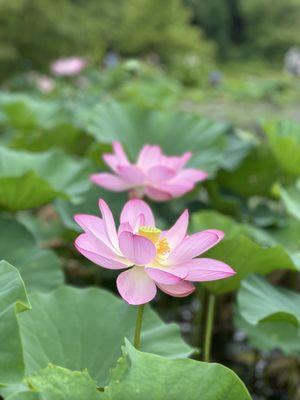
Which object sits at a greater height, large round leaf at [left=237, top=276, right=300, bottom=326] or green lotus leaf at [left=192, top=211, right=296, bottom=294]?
green lotus leaf at [left=192, top=211, right=296, bottom=294]

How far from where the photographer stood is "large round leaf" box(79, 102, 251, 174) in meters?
1.79

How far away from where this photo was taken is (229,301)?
1.92 metres

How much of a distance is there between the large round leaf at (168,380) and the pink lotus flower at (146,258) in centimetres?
9

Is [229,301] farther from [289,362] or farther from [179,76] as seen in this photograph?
[179,76]

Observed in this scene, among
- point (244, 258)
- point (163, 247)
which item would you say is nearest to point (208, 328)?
point (244, 258)

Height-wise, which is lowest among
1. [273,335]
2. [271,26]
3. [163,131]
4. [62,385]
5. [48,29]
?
[273,335]

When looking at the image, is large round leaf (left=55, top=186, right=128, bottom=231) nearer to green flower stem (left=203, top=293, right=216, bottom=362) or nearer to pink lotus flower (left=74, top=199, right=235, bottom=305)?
green flower stem (left=203, top=293, right=216, bottom=362)

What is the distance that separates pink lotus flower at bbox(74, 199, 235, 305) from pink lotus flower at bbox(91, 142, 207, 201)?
46cm

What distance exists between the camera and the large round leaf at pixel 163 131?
179 cm

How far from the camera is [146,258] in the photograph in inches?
29.5

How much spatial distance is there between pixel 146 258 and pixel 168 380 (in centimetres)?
15

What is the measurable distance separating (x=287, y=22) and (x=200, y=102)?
1544 cm

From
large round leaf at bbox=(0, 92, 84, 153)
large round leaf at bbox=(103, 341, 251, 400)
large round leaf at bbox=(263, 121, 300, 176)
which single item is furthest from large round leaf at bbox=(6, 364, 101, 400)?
large round leaf at bbox=(0, 92, 84, 153)

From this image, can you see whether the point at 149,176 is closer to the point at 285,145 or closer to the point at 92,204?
the point at 92,204
